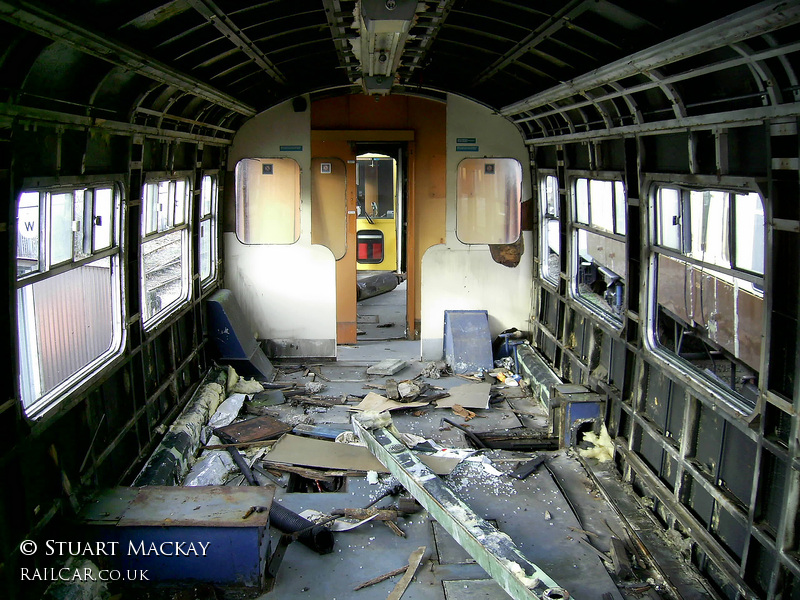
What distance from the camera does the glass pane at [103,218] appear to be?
5.71m

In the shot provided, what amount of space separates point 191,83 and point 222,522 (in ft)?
11.2

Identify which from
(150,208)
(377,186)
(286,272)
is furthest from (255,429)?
(377,186)

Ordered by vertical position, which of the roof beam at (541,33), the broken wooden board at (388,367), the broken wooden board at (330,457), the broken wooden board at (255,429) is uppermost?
the roof beam at (541,33)

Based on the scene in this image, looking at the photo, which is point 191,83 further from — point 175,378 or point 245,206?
point 245,206

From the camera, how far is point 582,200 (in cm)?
844

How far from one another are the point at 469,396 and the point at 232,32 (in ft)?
17.0

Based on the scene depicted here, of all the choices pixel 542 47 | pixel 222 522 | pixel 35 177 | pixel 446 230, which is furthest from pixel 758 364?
pixel 446 230

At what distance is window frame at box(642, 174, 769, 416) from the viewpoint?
4551 mm

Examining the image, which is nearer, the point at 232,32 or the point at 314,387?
the point at 232,32

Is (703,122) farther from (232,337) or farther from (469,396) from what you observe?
(232,337)

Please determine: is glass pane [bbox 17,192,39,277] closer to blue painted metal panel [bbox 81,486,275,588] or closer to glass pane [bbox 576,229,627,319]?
blue painted metal panel [bbox 81,486,275,588]

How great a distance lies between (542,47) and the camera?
6309 mm

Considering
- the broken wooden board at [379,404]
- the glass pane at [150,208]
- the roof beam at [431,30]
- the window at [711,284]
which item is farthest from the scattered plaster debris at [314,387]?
the window at [711,284]

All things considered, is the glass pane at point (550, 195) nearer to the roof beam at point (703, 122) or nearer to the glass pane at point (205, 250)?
the roof beam at point (703, 122)
